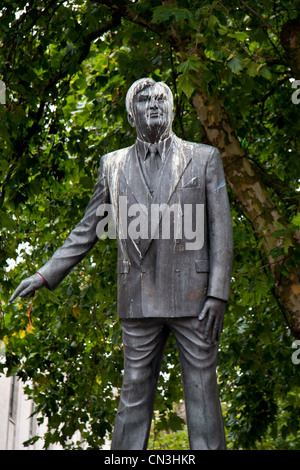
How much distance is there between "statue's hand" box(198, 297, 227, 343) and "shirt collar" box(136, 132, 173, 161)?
2.89 ft

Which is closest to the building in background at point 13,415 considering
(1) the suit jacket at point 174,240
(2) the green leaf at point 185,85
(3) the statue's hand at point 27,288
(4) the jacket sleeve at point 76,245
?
(2) the green leaf at point 185,85

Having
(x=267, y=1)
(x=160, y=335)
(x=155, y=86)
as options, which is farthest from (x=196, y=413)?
(x=267, y=1)

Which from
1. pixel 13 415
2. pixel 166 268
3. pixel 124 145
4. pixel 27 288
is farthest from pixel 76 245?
pixel 13 415

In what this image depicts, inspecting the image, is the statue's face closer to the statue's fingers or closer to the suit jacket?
the suit jacket

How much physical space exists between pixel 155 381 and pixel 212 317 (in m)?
0.54

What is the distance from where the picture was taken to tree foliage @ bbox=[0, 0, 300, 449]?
848 cm

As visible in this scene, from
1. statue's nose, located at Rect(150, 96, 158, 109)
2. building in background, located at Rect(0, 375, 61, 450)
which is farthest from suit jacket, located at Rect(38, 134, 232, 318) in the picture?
building in background, located at Rect(0, 375, 61, 450)

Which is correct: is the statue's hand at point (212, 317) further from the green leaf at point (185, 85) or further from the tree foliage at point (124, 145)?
the green leaf at point (185, 85)

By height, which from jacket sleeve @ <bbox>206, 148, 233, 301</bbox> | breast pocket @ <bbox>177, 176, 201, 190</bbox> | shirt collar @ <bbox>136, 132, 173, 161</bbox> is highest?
shirt collar @ <bbox>136, 132, 173, 161</bbox>

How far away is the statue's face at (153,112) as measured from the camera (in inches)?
193

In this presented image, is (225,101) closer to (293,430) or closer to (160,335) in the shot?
(293,430)

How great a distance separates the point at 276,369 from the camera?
1213 cm

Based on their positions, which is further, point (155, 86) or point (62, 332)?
point (62, 332)

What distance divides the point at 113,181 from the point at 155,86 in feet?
1.96
